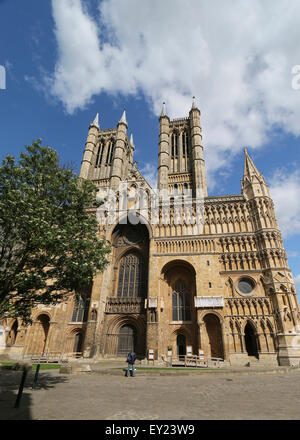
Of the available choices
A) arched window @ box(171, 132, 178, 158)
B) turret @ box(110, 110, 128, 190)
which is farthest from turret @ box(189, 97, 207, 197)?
turret @ box(110, 110, 128, 190)

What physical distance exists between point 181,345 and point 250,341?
713cm

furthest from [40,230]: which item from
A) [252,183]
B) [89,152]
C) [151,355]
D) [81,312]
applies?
[89,152]

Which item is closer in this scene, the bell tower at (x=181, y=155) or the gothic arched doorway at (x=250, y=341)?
the gothic arched doorway at (x=250, y=341)

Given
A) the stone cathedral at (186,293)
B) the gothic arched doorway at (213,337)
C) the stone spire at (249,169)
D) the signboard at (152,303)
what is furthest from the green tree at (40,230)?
the stone spire at (249,169)

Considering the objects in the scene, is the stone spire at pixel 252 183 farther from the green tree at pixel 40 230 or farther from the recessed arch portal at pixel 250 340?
the green tree at pixel 40 230

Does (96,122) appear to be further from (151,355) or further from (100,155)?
(151,355)

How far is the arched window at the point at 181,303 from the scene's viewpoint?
87.9 feet

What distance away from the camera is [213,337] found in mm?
24094

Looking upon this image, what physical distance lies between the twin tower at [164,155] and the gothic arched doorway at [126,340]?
70.2 feet
